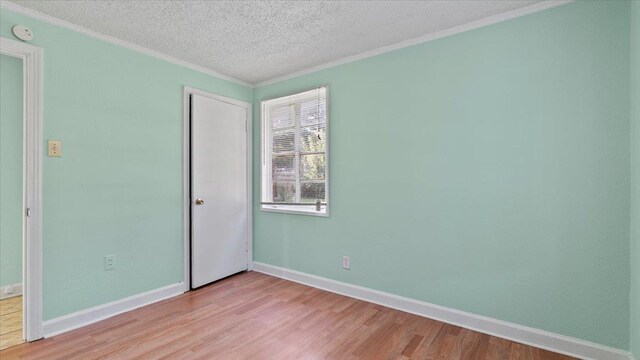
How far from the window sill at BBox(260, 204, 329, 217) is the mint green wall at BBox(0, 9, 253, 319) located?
1035 millimetres

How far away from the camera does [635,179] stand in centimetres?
175

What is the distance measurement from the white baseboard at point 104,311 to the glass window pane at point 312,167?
177cm

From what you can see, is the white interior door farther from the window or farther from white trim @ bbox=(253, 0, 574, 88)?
white trim @ bbox=(253, 0, 574, 88)

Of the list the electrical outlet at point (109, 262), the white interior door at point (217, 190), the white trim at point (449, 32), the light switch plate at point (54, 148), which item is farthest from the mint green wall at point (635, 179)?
the light switch plate at point (54, 148)

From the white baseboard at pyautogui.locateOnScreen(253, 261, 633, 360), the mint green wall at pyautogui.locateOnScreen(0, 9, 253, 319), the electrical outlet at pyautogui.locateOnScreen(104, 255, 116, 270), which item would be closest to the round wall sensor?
the mint green wall at pyautogui.locateOnScreen(0, 9, 253, 319)

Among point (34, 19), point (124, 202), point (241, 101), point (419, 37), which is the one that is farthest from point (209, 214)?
point (419, 37)

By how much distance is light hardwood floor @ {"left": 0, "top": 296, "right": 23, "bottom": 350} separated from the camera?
214cm

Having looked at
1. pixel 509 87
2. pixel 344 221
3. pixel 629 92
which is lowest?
pixel 344 221

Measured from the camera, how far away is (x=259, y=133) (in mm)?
3793

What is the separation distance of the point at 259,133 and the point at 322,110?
0.97 meters

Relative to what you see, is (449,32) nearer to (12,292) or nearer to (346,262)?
(346,262)

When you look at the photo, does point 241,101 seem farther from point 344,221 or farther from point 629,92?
point 629,92

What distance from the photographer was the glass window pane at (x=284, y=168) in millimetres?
3574

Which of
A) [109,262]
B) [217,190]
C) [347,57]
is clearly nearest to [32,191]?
[109,262]
